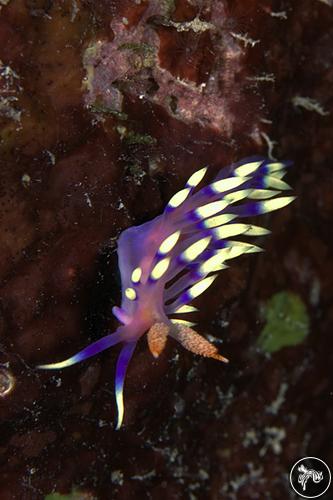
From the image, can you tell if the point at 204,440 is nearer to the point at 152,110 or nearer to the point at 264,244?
the point at 264,244

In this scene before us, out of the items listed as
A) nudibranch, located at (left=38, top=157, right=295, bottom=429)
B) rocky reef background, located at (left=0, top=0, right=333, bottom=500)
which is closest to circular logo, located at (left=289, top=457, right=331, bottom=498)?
rocky reef background, located at (left=0, top=0, right=333, bottom=500)

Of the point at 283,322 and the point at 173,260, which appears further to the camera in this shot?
the point at 283,322

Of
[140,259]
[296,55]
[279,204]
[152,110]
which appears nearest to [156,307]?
[140,259]

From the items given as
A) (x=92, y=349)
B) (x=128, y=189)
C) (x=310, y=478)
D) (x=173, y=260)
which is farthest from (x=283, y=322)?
(x=92, y=349)

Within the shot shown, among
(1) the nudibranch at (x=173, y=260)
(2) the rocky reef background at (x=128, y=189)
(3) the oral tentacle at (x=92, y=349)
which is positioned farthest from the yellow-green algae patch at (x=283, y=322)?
(3) the oral tentacle at (x=92, y=349)

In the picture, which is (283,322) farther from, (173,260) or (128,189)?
(128,189)

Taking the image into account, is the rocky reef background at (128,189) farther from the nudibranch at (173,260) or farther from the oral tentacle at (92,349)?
the oral tentacle at (92,349)

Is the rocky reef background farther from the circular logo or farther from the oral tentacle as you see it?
the circular logo
